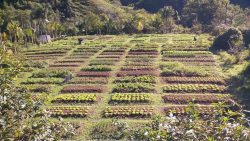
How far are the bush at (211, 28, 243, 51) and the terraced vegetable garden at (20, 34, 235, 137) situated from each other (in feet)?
4.94

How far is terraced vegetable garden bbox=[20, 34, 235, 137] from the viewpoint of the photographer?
76.8 ft

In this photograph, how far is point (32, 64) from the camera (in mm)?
37188

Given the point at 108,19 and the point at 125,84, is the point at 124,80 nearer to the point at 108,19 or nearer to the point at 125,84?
the point at 125,84

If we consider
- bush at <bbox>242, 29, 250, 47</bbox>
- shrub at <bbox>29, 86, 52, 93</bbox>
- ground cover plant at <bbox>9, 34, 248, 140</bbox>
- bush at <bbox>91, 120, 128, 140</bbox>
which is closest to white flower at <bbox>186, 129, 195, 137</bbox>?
ground cover plant at <bbox>9, 34, 248, 140</bbox>

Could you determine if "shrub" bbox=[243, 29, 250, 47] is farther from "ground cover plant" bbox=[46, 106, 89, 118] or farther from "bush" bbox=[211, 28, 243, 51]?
"ground cover plant" bbox=[46, 106, 89, 118]

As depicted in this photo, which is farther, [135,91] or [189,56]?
[189,56]

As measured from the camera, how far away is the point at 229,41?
43094mm

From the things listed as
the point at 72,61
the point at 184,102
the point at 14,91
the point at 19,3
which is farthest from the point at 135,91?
the point at 19,3

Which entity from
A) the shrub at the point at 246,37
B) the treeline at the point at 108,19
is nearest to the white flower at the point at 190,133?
the shrub at the point at 246,37

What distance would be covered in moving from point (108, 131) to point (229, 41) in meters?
28.0

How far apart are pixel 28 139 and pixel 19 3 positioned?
8300cm

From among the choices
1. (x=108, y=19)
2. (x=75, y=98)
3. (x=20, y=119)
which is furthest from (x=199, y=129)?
(x=108, y=19)

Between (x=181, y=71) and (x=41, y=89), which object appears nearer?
(x=41, y=89)

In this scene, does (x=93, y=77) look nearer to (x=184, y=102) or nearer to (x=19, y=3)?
(x=184, y=102)
